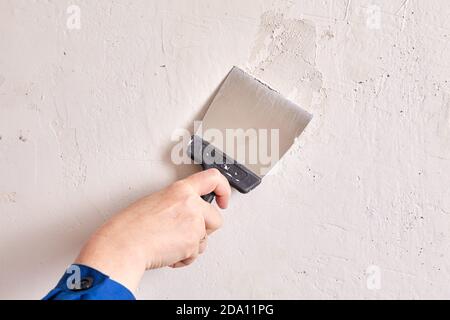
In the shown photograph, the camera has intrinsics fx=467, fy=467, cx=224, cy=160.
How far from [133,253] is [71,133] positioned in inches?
13.2

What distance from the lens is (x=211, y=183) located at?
79 cm

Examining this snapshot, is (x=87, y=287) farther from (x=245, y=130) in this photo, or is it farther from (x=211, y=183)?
(x=245, y=130)

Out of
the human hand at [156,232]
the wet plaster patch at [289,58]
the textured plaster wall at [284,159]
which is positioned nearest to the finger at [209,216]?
the human hand at [156,232]

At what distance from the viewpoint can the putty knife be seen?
33.4 inches

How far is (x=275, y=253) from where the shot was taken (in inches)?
36.4

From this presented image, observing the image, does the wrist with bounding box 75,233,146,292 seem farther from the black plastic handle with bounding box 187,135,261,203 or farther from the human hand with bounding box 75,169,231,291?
the black plastic handle with bounding box 187,135,261,203

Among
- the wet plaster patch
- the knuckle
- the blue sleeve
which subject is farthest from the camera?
the wet plaster patch

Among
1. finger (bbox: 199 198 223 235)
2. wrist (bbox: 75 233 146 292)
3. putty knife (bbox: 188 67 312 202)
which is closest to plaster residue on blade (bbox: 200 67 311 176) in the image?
putty knife (bbox: 188 67 312 202)

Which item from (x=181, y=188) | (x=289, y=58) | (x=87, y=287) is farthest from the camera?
(x=289, y=58)

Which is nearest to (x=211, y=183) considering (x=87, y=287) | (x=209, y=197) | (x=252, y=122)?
(x=209, y=197)

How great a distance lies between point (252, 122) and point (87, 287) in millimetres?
407

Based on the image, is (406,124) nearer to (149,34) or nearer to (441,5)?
(441,5)

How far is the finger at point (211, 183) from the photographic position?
0.78m

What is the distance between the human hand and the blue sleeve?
1 cm
